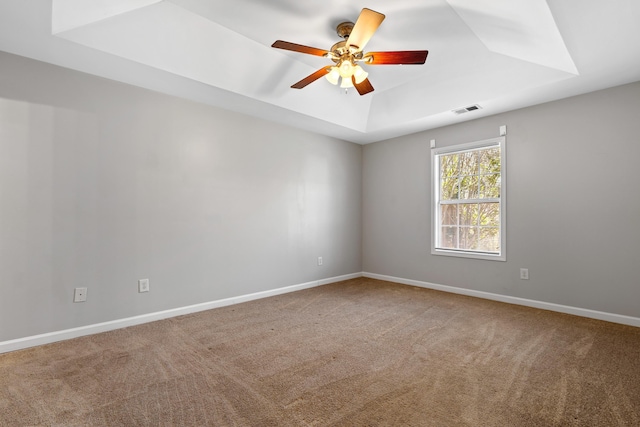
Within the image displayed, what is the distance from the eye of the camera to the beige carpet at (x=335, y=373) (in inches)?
66.5

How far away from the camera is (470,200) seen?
4312mm

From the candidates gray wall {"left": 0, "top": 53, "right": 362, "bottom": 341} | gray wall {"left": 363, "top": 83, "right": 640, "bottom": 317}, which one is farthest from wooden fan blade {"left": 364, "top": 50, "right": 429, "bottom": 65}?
gray wall {"left": 363, "top": 83, "right": 640, "bottom": 317}

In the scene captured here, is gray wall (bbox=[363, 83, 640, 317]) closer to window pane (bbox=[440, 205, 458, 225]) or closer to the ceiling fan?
window pane (bbox=[440, 205, 458, 225])

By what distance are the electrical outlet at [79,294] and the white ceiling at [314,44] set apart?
199 centimetres

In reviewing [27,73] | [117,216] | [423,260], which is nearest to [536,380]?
[423,260]

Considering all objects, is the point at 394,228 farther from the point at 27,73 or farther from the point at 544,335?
the point at 27,73

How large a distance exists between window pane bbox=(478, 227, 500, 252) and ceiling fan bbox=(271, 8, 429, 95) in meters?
2.63

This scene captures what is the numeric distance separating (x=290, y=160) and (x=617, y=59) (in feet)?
11.6

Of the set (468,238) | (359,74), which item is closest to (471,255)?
(468,238)

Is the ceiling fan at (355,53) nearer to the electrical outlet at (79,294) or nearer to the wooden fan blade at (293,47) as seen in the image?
the wooden fan blade at (293,47)

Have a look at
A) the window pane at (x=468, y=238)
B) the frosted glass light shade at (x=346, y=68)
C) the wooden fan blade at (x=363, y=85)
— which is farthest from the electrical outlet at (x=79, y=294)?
the window pane at (x=468, y=238)

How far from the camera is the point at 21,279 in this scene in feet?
8.34

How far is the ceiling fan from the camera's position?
2.25m

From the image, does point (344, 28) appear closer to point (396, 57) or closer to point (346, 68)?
point (346, 68)
